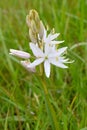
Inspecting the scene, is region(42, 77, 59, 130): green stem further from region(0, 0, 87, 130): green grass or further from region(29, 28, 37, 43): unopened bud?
region(29, 28, 37, 43): unopened bud

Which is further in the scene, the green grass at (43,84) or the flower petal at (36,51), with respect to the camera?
the green grass at (43,84)

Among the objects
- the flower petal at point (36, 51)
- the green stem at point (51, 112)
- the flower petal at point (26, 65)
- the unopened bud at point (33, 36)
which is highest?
the unopened bud at point (33, 36)

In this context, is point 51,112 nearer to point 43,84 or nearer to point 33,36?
point 43,84

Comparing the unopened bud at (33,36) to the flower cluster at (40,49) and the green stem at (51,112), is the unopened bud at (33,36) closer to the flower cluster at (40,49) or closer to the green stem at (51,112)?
the flower cluster at (40,49)

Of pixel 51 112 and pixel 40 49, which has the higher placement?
pixel 40 49

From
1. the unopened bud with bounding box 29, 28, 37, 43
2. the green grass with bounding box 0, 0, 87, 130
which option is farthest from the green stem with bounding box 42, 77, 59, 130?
the unopened bud with bounding box 29, 28, 37, 43

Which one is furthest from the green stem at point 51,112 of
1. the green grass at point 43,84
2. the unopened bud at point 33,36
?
the unopened bud at point 33,36

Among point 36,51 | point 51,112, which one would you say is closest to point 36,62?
point 36,51

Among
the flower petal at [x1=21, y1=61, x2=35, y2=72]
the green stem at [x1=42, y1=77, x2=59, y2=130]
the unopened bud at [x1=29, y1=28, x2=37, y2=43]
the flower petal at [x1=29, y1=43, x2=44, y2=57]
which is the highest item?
the unopened bud at [x1=29, y1=28, x2=37, y2=43]
